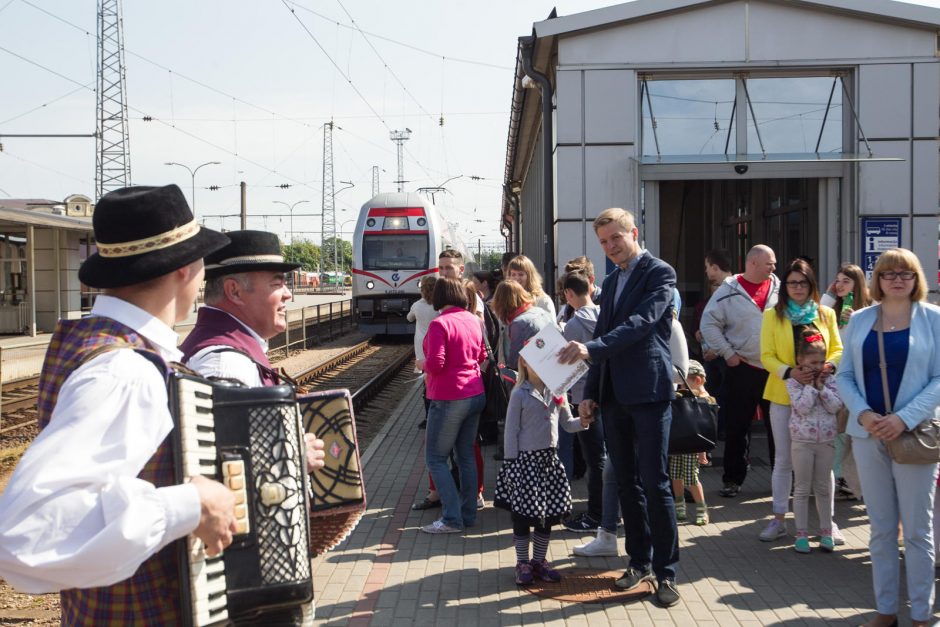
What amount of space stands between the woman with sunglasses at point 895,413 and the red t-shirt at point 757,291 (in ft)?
9.60

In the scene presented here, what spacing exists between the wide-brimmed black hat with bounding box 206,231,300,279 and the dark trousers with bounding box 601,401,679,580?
8.52ft

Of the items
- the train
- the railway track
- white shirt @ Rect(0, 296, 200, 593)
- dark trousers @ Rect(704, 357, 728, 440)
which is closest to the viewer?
white shirt @ Rect(0, 296, 200, 593)

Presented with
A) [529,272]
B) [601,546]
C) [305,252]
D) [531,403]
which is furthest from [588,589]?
[305,252]

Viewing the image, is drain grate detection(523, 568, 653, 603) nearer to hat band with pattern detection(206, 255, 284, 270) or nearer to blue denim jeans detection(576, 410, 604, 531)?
blue denim jeans detection(576, 410, 604, 531)

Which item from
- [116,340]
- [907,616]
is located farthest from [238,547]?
[907,616]

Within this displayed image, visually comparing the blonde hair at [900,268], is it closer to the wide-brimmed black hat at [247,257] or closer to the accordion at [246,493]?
the wide-brimmed black hat at [247,257]

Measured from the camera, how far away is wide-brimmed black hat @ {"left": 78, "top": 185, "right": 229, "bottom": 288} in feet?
7.01

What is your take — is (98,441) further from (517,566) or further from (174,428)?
(517,566)

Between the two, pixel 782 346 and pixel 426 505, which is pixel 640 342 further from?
pixel 426 505

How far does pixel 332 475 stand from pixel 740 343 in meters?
5.57

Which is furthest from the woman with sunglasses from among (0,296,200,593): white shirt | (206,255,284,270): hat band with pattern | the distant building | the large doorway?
the large doorway

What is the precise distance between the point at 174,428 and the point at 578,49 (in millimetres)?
8780

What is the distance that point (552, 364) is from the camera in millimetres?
5297

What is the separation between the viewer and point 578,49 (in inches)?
392
